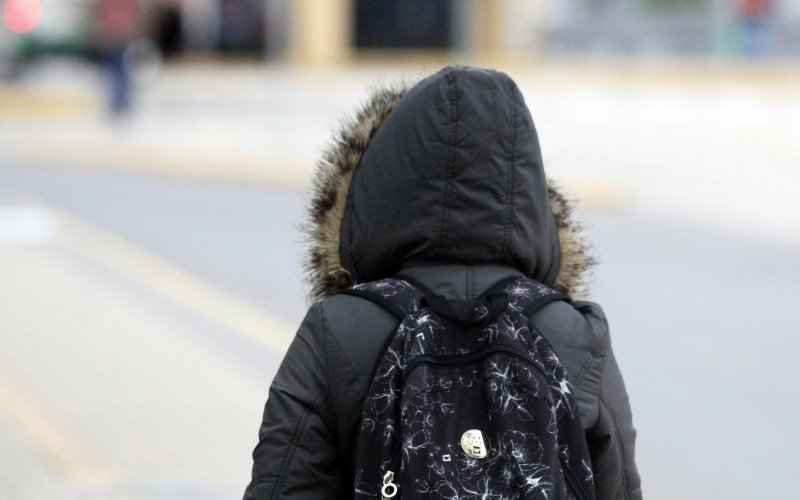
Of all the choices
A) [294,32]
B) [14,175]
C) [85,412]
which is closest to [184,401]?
[85,412]

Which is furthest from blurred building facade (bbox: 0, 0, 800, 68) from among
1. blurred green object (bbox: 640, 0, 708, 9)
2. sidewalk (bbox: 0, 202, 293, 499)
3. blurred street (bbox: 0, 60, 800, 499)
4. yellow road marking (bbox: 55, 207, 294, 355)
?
sidewalk (bbox: 0, 202, 293, 499)

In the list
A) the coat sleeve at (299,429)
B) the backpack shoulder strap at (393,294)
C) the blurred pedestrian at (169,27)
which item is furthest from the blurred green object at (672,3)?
the coat sleeve at (299,429)

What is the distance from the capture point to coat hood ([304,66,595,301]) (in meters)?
2.16

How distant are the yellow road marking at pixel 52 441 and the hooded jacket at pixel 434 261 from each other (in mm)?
3483

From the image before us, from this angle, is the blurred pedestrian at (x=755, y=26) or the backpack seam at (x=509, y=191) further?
the blurred pedestrian at (x=755, y=26)

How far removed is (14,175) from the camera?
18.0 m

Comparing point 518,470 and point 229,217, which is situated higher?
point 518,470

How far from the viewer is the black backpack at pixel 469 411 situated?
6.54 feet

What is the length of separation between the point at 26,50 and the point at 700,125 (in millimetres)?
18013

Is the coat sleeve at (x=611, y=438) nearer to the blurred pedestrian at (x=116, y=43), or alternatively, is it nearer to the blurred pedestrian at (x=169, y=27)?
the blurred pedestrian at (x=116, y=43)

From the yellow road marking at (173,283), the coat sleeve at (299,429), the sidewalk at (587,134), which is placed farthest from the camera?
the sidewalk at (587,134)

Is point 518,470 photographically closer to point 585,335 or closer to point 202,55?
point 585,335

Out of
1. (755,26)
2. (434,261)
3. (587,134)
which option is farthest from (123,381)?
(755,26)

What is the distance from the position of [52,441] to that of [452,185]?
4.28 m
